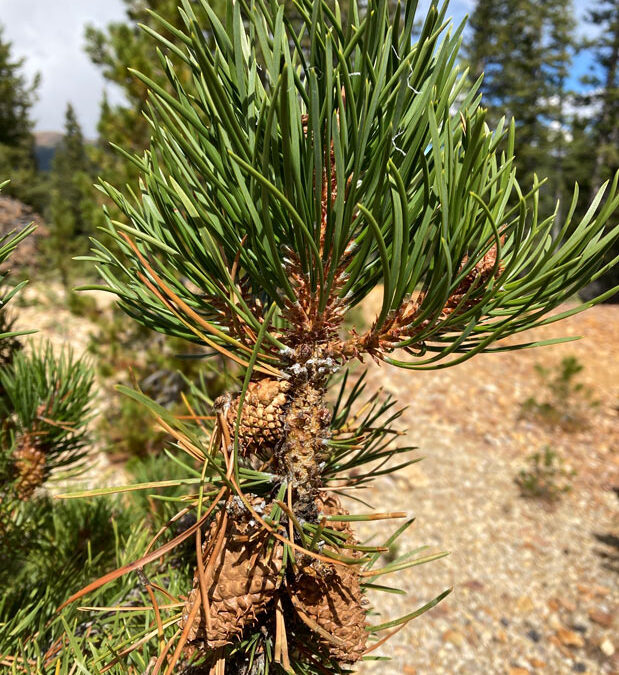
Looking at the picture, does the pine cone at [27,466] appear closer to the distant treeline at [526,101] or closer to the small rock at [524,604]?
the small rock at [524,604]

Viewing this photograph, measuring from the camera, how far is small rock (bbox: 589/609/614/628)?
313 cm

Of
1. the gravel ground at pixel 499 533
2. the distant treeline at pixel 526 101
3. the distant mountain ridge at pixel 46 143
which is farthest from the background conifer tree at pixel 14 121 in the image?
the distant mountain ridge at pixel 46 143

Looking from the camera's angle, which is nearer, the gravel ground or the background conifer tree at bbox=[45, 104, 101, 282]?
the gravel ground

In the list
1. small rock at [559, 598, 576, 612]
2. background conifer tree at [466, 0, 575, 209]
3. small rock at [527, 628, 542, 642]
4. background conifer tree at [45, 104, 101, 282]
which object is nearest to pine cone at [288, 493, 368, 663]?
background conifer tree at [45, 104, 101, 282]

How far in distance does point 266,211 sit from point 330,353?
224mm

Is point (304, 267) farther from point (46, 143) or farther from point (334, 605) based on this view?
point (46, 143)

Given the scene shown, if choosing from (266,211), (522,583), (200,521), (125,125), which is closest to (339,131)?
(266,211)

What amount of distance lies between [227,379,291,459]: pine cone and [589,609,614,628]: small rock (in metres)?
3.80

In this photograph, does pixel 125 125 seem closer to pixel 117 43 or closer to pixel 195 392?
pixel 117 43

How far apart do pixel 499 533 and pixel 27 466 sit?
4.02 m

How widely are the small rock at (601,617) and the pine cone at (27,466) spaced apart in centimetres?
382

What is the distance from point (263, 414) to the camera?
0.58 m

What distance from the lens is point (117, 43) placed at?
4594 millimetres

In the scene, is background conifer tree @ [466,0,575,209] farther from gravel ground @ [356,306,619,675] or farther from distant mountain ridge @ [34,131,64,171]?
distant mountain ridge @ [34,131,64,171]
